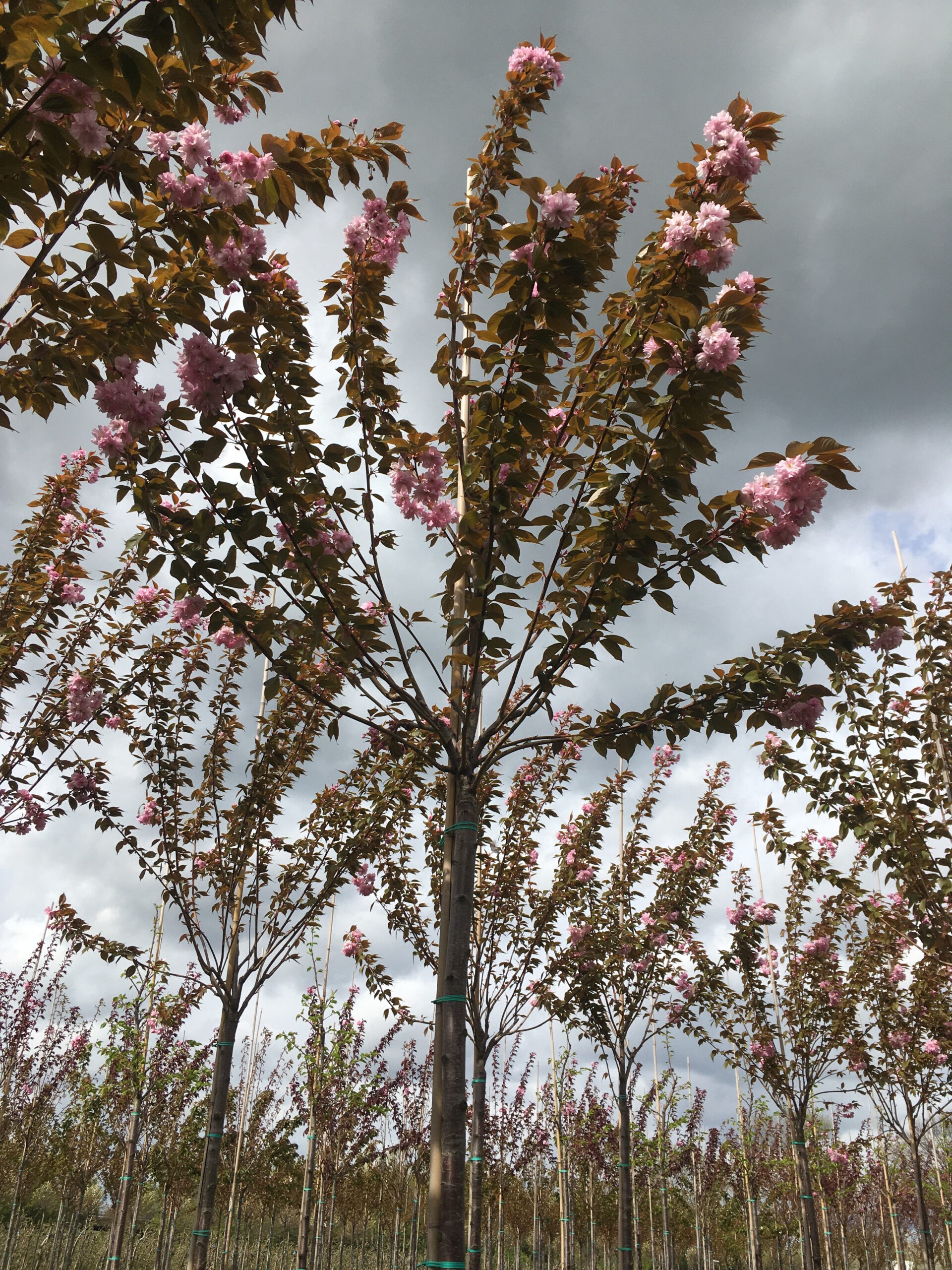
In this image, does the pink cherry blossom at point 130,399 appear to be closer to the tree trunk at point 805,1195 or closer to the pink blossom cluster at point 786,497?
the pink blossom cluster at point 786,497

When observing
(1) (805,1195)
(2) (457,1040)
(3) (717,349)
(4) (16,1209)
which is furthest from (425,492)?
(4) (16,1209)

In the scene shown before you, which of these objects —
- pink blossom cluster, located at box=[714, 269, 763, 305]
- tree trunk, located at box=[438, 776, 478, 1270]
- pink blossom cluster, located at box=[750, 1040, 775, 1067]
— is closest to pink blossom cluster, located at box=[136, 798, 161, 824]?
tree trunk, located at box=[438, 776, 478, 1270]

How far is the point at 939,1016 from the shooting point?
26.9 feet

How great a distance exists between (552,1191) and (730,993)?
A: 1626 centimetres

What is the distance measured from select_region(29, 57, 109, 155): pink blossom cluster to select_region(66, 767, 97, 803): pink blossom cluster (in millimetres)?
4266

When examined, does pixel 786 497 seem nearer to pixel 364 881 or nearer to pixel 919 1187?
pixel 364 881

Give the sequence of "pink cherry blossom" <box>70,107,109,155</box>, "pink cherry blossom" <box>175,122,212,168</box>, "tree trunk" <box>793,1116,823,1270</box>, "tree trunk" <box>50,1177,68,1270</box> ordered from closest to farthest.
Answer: "pink cherry blossom" <box>70,107,109,155</box>
"pink cherry blossom" <box>175,122,212,168</box>
"tree trunk" <box>793,1116,823,1270</box>
"tree trunk" <box>50,1177,68,1270</box>

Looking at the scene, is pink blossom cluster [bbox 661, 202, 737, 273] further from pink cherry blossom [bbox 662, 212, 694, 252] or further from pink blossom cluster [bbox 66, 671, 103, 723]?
pink blossom cluster [bbox 66, 671, 103, 723]

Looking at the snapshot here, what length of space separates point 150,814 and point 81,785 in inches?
23.4

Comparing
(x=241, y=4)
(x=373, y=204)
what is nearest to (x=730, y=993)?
(x=373, y=204)

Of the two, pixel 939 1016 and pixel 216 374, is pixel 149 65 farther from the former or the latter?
pixel 939 1016

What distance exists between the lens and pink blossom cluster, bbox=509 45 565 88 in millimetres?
2918

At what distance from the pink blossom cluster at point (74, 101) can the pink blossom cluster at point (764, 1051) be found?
10.6 meters

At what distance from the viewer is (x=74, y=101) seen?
1738mm
